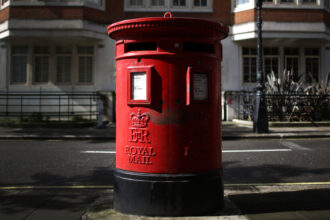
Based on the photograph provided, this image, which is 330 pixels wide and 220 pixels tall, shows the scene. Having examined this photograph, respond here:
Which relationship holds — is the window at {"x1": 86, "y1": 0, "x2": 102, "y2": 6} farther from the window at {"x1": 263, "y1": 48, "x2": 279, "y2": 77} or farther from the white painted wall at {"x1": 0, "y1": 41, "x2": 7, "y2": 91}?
the window at {"x1": 263, "y1": 48, "x2": 279, "y2": 77}

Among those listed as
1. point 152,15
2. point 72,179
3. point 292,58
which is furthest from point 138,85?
point 292,58

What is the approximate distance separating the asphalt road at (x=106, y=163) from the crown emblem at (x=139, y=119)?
2155mm

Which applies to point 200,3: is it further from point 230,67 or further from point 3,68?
point 3,68

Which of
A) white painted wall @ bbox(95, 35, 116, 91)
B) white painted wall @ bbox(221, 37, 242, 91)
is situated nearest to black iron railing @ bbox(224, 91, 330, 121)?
white painted wall @ bbox(221, 37, 242, 91)

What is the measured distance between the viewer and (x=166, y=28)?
308 cm

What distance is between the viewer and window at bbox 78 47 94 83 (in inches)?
662

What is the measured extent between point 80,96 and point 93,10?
4.44 metres

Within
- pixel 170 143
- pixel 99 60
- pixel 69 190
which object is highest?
pixel 99 60

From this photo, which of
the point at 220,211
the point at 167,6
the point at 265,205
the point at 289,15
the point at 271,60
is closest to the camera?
the point at 220,211

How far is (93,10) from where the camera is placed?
15875 mm

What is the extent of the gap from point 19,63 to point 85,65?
354 centimetres

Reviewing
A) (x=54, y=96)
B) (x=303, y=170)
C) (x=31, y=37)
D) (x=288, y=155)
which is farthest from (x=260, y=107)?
(x=31, y=37)

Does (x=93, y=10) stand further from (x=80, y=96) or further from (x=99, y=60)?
(x=80, y=96)

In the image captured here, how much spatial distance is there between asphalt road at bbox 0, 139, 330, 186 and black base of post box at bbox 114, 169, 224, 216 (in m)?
1.87
